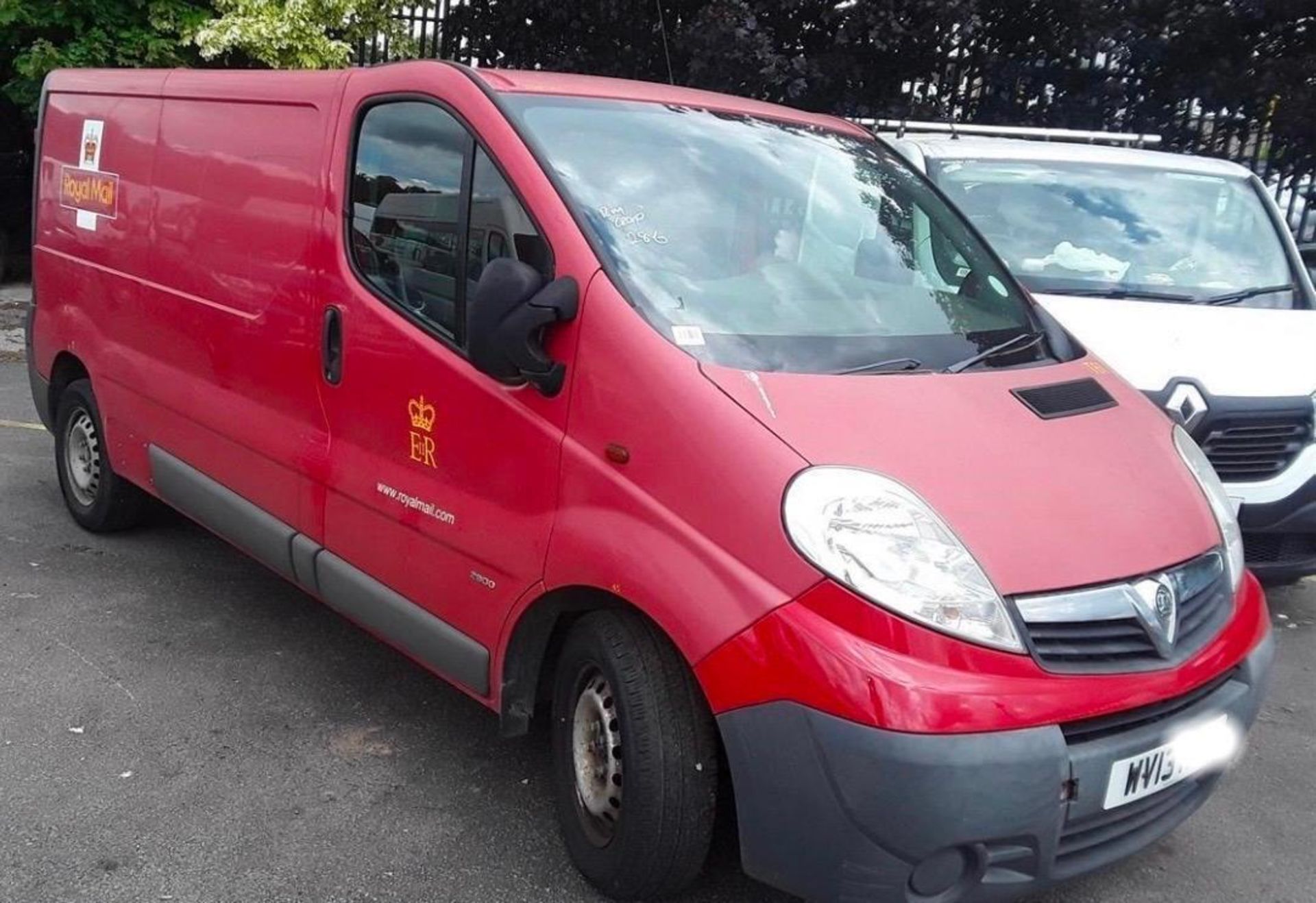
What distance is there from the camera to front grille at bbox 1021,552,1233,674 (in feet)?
8.15

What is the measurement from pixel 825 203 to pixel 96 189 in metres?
3.24

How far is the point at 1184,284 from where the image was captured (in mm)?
5500

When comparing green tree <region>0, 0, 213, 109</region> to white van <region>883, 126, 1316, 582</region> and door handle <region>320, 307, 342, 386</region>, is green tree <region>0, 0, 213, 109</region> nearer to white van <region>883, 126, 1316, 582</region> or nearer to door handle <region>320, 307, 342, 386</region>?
white van <region>883, 126, 1316, 582</region>

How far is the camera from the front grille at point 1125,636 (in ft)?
8.15

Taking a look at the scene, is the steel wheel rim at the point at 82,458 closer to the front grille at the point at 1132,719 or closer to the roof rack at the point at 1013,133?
the roof rack at the point at 1013,133

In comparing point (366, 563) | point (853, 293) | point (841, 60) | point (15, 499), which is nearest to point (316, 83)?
point (366, 563)

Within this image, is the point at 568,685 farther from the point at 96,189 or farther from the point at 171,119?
the point at 96,189

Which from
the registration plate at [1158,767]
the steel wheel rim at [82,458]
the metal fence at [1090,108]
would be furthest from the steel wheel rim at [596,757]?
the metal fence at [1090,108]

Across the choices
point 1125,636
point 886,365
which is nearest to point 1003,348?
point 886,365

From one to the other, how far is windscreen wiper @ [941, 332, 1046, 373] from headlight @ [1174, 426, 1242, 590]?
1.49 feet

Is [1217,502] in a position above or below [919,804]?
above

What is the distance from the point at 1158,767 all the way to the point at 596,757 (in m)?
1.28

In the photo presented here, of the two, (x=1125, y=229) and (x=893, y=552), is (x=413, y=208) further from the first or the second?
(x=1125, y=229)

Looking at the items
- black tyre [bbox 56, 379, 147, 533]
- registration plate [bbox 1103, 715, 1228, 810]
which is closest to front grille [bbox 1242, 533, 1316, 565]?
registration plate [bbox 1103, 715, 1228, 810]
